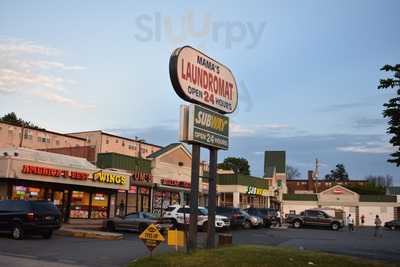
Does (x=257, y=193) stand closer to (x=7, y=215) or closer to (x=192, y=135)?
(x=7, y=215)

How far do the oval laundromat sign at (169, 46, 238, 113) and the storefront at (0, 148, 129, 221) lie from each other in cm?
1642

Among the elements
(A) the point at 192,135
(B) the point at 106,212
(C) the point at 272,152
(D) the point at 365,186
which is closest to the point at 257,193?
(C) the point at 272,152

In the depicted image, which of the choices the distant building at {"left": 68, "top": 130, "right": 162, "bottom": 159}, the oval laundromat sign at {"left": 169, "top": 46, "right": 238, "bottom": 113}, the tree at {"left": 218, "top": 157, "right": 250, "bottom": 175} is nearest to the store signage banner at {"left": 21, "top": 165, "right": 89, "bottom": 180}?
the oval laundromat sign at {"left": 169, "top": 46, "right": 238, "bottom": 113}

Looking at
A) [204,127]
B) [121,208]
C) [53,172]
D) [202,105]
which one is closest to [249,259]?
[204,127]

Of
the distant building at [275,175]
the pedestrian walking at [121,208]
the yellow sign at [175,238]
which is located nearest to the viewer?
the yellow sign at [175,238]

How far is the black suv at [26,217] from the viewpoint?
22859mm

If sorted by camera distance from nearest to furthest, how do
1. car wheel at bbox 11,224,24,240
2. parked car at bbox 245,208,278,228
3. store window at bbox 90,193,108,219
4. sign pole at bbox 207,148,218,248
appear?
sign pole at bbox 207,148,218,248, car wheel at bbox 11,224,24,240, store window at bbox 90,193,108,219, parked car at bbox 245,208,278,228

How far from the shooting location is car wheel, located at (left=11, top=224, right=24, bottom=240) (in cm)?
2283

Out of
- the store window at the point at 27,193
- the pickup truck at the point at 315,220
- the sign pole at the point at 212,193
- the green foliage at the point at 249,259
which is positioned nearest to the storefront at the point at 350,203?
the pickup truck at the point at 315,220

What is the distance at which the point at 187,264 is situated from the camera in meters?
13.9

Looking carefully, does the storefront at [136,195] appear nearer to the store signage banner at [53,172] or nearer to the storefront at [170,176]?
the storefront at [170,176]

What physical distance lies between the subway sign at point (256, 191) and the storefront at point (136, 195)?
20.2 m

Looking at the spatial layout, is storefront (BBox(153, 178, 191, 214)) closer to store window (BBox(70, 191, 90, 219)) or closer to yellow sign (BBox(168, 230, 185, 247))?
store window (BBox(70, 191, 90, 219))

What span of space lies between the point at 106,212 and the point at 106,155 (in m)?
4.19
